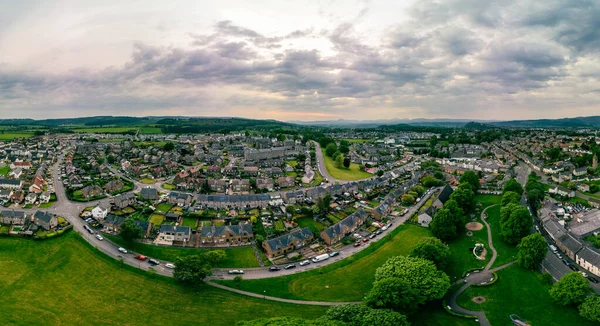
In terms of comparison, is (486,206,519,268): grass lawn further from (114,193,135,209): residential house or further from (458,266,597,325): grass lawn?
(114,193,135,209): residential house

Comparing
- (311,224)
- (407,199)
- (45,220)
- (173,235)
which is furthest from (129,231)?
(407,199)

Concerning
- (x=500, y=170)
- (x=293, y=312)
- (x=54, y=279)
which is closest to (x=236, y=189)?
(x=54, y=279)

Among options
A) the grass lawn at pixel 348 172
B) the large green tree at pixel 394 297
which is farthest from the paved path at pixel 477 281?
the grass lawn at pixel 348 172

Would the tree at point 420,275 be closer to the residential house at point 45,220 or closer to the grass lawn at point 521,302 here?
the grass lawn at point 521,302

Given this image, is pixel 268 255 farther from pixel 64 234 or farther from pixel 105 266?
pixel 64 234

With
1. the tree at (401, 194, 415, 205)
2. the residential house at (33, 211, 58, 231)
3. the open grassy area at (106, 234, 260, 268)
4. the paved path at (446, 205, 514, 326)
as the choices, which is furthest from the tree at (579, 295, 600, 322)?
the residential house at (33, 211, 58, 231)

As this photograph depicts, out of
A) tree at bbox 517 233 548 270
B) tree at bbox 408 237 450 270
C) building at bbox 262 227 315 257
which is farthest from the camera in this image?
building at bbox 262 227 315 257

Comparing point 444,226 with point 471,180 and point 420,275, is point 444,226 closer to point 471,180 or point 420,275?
point 420,275
